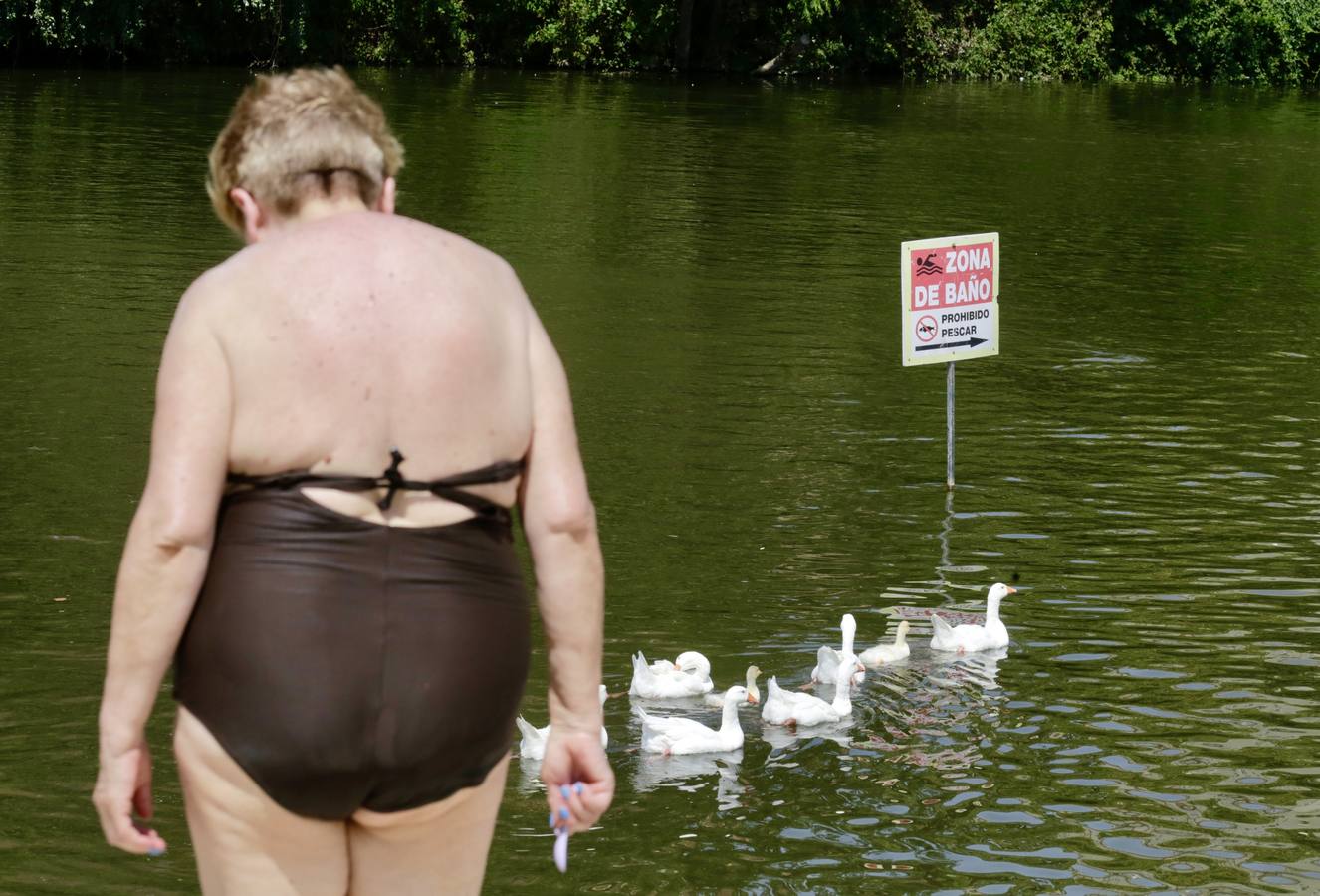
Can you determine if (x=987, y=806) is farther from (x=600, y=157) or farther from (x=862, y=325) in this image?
(x=600, y=157)

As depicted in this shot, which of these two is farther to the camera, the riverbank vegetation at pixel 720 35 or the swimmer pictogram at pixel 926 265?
the riverbank vegetation at pixel 720 35

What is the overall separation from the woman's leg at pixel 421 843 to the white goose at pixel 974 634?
5.45 m

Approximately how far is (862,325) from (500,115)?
20.2m

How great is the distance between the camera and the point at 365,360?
2.66 metres

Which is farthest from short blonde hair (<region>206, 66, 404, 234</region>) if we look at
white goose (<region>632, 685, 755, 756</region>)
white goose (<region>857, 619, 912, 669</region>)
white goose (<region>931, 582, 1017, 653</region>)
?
white goose (<region>931, 582, 1017, 653</region>)

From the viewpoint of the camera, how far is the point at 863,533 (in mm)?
10266

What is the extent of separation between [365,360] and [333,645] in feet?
1.36

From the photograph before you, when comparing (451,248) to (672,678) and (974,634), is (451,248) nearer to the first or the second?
(672,678)

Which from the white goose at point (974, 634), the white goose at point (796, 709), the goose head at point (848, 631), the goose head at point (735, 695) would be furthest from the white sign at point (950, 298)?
the goose head at point (735, 695)

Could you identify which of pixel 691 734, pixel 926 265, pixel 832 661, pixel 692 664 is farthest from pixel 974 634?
pixel 926 265

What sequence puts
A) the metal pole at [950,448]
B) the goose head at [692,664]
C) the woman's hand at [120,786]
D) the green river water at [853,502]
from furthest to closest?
the metal pole at [950,448] → the goose head at [692,664] → the green river water at [853,502] → the woman's hand at [120,786]

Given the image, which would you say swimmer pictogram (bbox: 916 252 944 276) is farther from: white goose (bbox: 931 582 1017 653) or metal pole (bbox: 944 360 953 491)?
white goose (bbox: 931 582 1017 653)

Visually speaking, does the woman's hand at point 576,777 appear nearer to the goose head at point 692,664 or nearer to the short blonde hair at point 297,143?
the short blonde hair at point 297,143

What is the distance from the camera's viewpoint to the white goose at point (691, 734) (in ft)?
22.5
